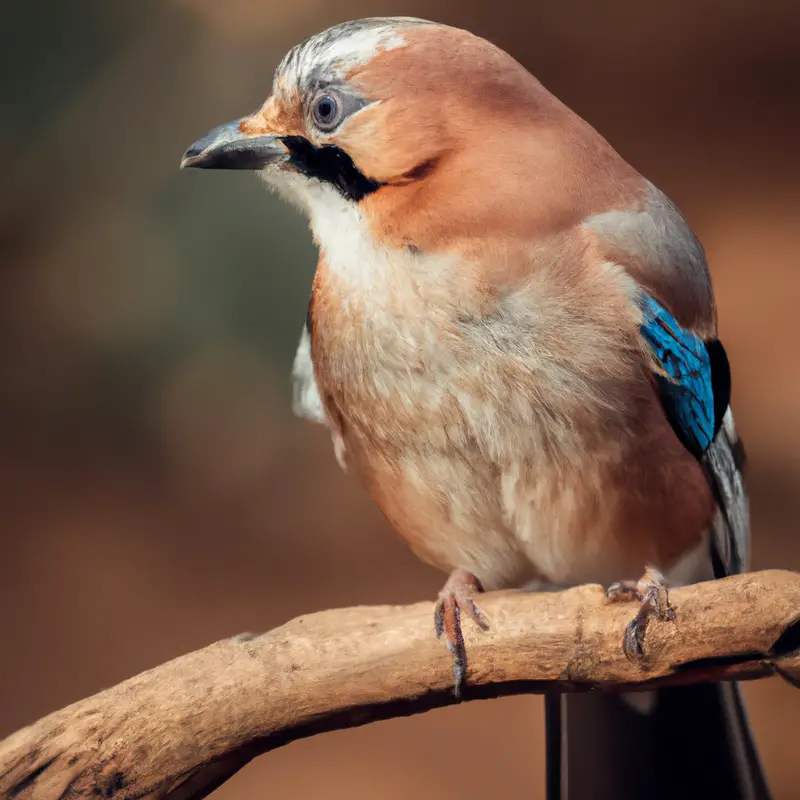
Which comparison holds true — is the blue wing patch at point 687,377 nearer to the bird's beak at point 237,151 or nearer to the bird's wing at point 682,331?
the bird's wing at point 682,331

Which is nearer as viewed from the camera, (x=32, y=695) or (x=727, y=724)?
(x=727, y=724)

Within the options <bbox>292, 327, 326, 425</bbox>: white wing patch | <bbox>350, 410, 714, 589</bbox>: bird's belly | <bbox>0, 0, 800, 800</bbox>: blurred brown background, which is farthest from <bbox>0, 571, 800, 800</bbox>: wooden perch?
<bbox>0, 0, 800, 800</bbox>: blurred brown background

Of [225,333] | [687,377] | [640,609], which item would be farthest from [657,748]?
[225,333]

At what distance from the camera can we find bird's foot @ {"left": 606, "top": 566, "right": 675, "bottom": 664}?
1.10m

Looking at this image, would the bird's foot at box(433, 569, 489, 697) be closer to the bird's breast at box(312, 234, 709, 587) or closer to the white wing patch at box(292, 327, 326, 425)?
the bird's breast at box(312, 234, 709, 587)

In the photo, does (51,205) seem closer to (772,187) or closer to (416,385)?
(416,385)

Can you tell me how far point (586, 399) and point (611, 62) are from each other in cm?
86

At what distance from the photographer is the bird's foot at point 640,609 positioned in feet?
3.61

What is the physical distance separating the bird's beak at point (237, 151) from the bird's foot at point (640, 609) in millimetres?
599

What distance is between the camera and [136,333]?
1984 millimetres

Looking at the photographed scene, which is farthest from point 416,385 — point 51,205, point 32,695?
point 32,695

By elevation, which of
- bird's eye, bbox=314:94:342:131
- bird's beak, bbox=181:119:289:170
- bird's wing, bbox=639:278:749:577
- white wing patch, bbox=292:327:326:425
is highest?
bird's beak, bbox=181:119:289:170

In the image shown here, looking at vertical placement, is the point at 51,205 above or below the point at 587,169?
above

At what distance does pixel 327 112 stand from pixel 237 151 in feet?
0.39
